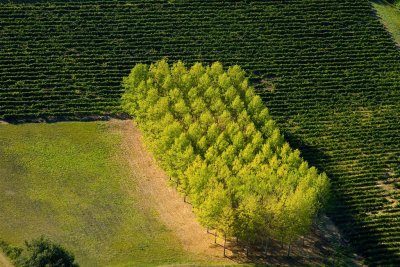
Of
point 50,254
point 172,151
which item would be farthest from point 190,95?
point 50,254

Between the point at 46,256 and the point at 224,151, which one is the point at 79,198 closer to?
the point at 46,256

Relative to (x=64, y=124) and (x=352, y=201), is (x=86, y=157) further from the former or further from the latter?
(x=352, y=201)

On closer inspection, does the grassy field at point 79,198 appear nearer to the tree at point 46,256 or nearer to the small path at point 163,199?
the small path at point 163,199

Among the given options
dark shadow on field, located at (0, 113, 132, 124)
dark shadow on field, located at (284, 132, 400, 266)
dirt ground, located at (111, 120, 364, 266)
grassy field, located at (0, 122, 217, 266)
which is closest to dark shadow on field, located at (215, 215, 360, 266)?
dirt ground, located at (111, 120, 364, 266)

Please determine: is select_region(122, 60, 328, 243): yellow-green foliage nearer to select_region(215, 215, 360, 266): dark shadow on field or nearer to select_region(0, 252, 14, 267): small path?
select_region(215, 215, 360, 266): dark shadow on field

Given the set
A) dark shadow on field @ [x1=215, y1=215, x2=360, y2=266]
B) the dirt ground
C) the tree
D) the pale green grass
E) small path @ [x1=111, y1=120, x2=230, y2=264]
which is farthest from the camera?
the pale green grass

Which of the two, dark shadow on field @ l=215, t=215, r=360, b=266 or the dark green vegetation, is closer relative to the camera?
the dark green vegetation

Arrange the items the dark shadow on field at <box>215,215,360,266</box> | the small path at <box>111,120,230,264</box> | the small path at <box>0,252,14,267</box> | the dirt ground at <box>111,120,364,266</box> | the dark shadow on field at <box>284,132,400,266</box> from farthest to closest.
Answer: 1. the dark shadow on field at <box>284,132,400,266</box>
2. the small path at <box>111,120,230,264</box>
3. the dirt ground at <box>111,120,364,266</box>
4. the dark shadow on field at <box>215,215,360,266</box>
5. the small path at <box>0,252,14,267</box>
